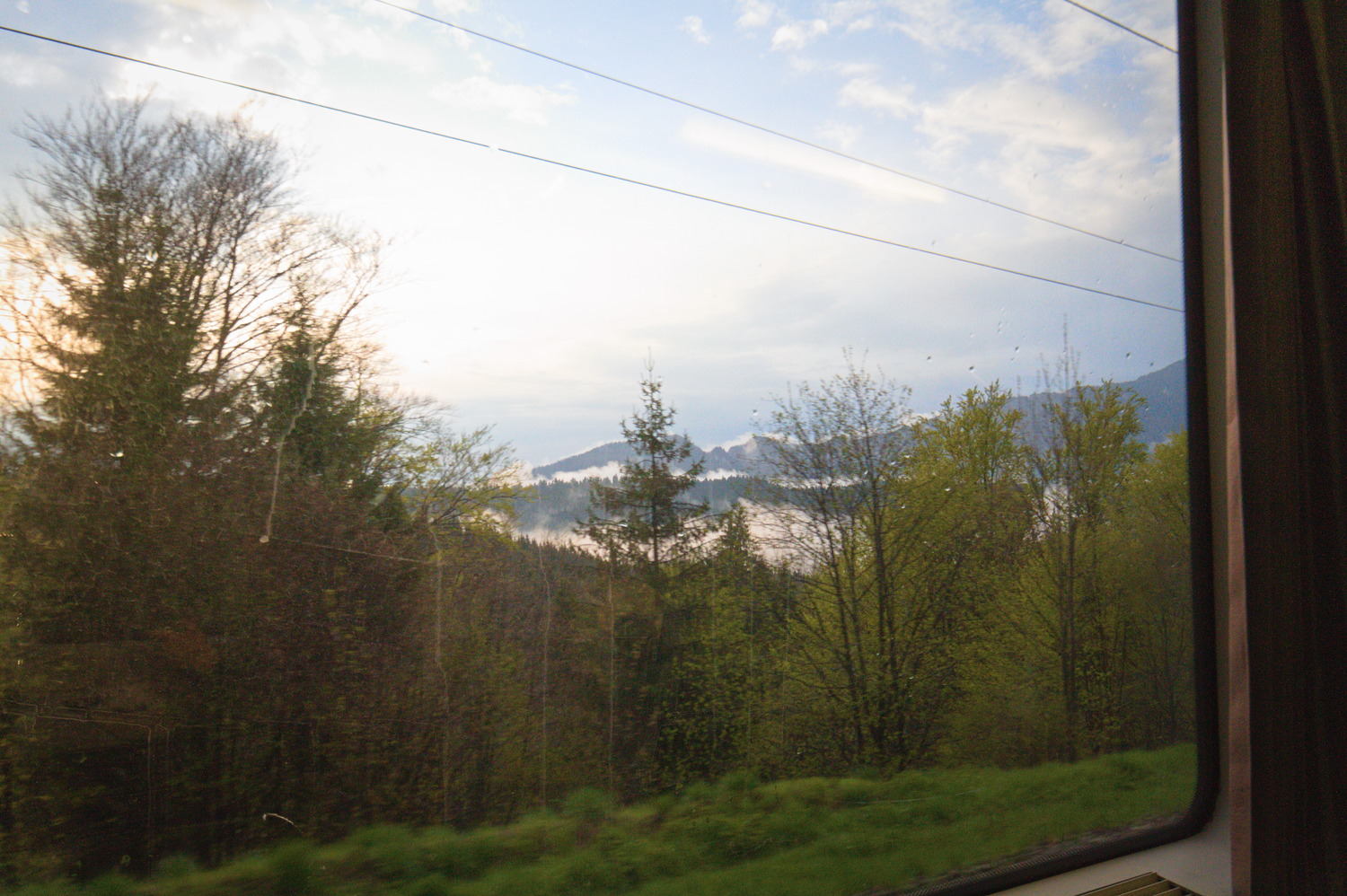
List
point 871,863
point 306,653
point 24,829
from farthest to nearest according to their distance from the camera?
point 871,863
point 306,653
point 24,829

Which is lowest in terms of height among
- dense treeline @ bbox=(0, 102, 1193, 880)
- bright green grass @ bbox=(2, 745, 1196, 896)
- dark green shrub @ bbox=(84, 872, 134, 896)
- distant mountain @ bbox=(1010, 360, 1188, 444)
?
bright green grass @ bbox=(2, 745, 1196, 896)

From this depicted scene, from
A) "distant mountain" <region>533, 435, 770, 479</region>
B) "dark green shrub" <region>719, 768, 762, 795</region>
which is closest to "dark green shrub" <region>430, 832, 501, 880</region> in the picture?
"dark green shrub" <region>719, 768, 762, 795</region>

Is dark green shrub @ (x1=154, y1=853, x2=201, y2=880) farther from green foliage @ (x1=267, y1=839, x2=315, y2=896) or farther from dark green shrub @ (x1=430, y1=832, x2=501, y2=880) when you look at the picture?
dark green shrub @ (x1=430, y1=832, x2=501, y2=880)

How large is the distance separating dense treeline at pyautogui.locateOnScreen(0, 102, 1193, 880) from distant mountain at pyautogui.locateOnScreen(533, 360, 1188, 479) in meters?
0.07

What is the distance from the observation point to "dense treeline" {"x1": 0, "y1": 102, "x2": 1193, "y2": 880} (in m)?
1.33

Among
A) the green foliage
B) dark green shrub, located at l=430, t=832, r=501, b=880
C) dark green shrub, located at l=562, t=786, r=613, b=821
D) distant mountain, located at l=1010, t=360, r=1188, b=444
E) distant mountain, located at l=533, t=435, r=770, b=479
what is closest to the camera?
the green foliage

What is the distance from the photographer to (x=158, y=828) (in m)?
1.35

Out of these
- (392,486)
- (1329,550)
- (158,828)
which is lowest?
(158,828)

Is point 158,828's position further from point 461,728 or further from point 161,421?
point 161,421

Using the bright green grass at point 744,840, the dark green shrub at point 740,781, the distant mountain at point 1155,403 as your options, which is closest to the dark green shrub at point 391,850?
the bright green grass at point 744,840

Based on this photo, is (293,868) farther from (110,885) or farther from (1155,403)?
(1155,403)

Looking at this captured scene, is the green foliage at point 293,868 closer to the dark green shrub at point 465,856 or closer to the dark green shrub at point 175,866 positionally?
the dark green shrub at point 175,866

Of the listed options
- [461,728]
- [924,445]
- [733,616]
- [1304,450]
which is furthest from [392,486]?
[1304,450]

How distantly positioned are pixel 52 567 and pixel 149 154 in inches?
32.5
